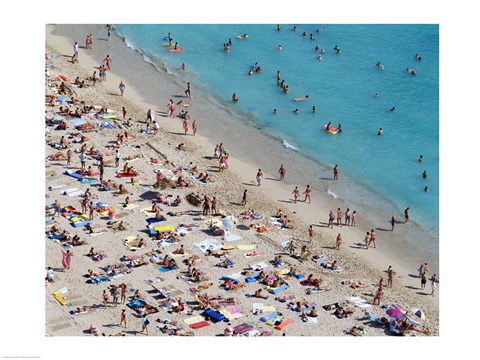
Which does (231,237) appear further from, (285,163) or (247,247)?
(285,163)

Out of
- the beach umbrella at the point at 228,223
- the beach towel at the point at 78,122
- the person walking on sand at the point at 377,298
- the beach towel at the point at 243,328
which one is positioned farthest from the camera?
the beach towel at the point at 78,122

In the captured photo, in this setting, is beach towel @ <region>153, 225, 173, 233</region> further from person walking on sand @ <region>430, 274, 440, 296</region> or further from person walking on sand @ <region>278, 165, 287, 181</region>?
person walking on sand @ <region>430, 274, 440, 296</region>

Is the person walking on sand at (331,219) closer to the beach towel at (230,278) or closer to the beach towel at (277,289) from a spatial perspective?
the beach towel at (277,289)

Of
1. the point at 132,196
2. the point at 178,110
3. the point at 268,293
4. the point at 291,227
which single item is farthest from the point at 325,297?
the point at 178,110

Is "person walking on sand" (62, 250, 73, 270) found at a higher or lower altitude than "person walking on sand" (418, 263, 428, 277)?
higher

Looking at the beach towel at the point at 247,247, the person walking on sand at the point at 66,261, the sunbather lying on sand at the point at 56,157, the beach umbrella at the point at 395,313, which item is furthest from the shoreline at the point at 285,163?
the person walking on sand at the point at 66,261

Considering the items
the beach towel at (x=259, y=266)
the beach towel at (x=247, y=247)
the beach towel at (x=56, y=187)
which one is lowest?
the beach towel at (x=259, y=266)

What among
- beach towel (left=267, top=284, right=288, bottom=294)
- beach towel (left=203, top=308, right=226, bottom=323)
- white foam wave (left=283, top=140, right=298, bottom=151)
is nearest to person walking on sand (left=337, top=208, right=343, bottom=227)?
beach towel (left=267, top=284, right=288, bottom=294)

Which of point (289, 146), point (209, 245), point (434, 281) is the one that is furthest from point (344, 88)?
point (209, 245)
